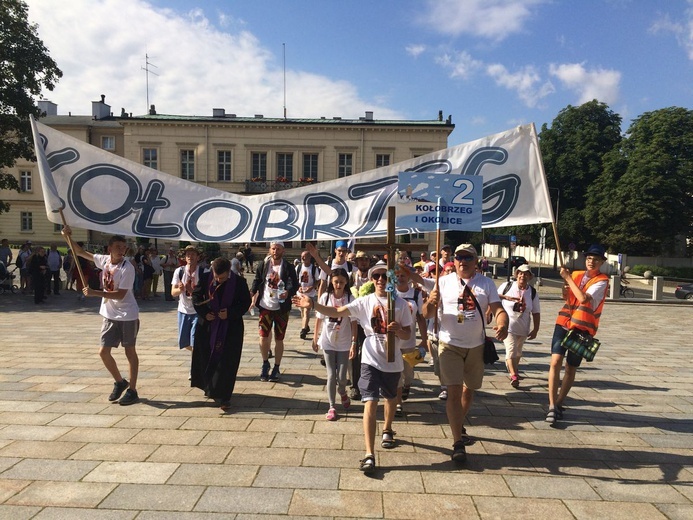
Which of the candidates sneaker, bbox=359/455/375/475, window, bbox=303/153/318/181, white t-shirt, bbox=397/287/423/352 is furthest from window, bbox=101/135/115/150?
sneaker, bbox=359/455/375/475

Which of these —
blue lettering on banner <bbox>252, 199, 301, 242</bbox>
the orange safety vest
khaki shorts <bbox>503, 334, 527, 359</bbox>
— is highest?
blue lettering on banner <bbox>252, 199, 301, 242</bbox>

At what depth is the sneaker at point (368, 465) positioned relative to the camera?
4.12 m

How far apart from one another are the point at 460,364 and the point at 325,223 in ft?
7.88

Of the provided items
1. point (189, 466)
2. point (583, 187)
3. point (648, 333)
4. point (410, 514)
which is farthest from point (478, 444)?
point (583, 187)

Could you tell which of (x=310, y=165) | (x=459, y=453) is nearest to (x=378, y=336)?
(x=459, y=453)

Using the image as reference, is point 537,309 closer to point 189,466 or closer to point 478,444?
point 478,444

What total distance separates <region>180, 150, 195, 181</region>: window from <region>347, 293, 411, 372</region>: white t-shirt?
161ft

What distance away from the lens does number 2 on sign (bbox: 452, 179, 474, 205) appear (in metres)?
4.98

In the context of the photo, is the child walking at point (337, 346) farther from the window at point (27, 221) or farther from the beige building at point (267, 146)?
the window at point (27, 221)

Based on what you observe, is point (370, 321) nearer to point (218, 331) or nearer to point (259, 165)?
point (218, 331)

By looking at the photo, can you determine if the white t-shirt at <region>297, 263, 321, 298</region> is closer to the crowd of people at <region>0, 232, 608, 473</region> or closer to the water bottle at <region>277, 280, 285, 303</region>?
the crowd of people at <region>0, 232, 608, 473</region>

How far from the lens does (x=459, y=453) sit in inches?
173

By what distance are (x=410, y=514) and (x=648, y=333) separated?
12.2 metres

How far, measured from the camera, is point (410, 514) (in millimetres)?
3541
